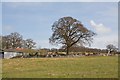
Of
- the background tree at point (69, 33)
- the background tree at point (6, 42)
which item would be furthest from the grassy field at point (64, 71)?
the background tree at point (6, 42)

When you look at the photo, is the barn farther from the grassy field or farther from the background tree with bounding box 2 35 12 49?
the grassy field

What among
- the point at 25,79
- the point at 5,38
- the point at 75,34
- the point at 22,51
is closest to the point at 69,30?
the point at 75,34

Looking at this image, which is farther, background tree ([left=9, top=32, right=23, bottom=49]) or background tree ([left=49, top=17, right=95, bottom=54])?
background tree ([left=9, top=32, right=23, bottom=49])

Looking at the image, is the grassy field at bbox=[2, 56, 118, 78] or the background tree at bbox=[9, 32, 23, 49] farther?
the background tree at bbox=[9, 32, 23, 49]

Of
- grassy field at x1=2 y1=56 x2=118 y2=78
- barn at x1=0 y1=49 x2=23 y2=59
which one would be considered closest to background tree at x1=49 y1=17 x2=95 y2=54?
barn at x1=0 y1=49 x2=23 y2=59

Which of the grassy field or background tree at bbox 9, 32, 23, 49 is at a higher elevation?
background tree at bbox 9, 32, 23, 49

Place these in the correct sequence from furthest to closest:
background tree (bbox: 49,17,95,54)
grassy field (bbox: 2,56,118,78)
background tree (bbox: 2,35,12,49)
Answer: background tree (bbox: 2,35,12,49)
background tree (bbox: 49,17,95,54)
grassy field (bbox: 2,56,118,78)

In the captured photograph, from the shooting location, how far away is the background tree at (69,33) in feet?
266

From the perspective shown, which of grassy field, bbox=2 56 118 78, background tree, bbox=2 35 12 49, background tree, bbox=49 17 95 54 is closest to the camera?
grassy field, bbox=2 56 118 78

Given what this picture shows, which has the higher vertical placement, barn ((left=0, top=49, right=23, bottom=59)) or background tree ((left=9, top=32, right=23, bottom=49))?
background tree ((left=9, top=32, right=23, bottom=49))

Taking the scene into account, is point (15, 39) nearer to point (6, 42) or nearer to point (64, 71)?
point (6, 42)

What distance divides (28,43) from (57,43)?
4061 centimetres

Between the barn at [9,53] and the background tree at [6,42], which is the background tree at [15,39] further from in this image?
the barn at [9,53]

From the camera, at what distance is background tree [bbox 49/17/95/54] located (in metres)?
81.0
